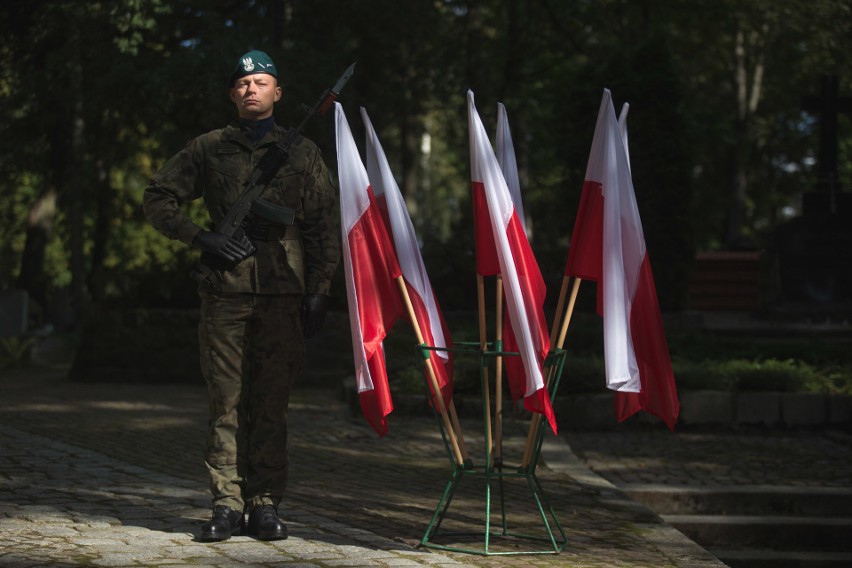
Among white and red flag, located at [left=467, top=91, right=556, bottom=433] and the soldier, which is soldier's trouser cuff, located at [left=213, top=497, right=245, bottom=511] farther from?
white and red flag, located at [left=467, top=91, right=556, bottom=433]

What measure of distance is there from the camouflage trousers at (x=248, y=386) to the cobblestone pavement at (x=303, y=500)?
27 centimetres

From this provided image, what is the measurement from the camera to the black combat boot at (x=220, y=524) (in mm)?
5516

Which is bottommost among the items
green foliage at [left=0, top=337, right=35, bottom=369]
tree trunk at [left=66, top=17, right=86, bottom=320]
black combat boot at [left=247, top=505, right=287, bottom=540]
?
black combat boot at [left=247, top=505, right=287, bottom=540]

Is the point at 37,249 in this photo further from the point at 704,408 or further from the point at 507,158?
the point at 507,158

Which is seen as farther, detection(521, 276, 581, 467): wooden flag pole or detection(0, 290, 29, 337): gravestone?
detection(0, 290, 29, 337): gravestone

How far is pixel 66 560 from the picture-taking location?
507cm

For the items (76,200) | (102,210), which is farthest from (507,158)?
(102,210)

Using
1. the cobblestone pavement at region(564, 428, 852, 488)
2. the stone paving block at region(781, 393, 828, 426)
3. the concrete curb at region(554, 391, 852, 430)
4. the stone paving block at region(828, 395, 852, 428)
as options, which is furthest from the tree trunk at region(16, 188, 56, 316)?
the stone paving block at region(828, 395, 852, 428)

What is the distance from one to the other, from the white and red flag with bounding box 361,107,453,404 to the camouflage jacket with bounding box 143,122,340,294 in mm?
264

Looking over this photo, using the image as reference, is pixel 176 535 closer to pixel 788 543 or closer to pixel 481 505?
pixel 481 505

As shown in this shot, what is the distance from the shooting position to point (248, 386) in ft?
18.9

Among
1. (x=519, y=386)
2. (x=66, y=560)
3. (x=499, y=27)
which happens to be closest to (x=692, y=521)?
(x=519, y=386)

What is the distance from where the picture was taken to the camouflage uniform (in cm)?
564

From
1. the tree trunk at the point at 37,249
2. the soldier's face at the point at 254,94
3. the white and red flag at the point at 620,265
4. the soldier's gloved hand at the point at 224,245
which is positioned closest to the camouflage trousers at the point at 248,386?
the soldier's gloved hand at the point at 224,245
